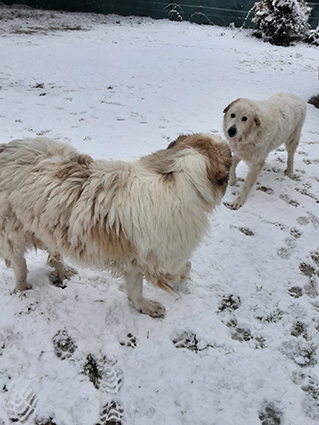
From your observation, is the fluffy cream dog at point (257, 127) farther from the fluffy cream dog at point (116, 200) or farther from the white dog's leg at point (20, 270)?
the white dog's leg at point (20, 270)

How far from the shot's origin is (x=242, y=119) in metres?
3.68

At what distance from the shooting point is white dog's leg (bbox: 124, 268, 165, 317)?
230cm

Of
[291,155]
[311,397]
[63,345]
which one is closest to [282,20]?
[291,155]


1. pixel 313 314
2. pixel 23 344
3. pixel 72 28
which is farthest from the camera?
pixel 72 28

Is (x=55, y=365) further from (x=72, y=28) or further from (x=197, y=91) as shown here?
(x=72, y=28)

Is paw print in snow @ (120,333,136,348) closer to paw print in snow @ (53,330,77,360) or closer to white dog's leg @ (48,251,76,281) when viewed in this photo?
paw print in snow @ (53,330,77,360)

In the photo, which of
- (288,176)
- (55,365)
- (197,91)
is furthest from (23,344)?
(197,91)

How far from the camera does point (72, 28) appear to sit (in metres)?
11.9

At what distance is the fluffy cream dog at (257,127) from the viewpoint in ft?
12.1

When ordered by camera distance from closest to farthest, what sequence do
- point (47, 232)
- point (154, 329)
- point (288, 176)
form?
point (47, 232), point (154, 329), point (288, 176)

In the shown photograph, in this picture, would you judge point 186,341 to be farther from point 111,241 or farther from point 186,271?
point 111,241

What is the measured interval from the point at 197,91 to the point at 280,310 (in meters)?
6.69

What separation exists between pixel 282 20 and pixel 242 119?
11.1 m

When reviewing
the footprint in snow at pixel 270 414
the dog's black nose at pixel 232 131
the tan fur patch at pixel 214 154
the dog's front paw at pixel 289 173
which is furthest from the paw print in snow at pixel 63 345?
the dog's front paw at pixel 289 173
